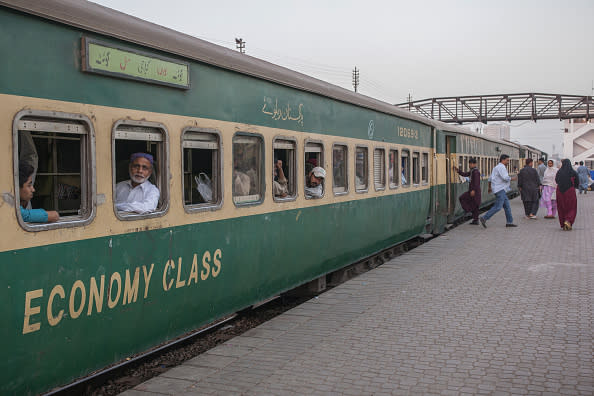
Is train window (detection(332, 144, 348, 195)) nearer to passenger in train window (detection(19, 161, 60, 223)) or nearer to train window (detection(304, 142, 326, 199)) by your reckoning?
train window (detection(304, 142, 326, 199))

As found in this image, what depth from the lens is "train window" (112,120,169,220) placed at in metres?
4.41

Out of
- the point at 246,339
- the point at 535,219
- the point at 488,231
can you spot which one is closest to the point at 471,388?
the point at 246,339

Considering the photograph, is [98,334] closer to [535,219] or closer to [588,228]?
[588,228]

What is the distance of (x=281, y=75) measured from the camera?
664 cm

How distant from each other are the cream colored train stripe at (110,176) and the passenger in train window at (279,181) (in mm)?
134

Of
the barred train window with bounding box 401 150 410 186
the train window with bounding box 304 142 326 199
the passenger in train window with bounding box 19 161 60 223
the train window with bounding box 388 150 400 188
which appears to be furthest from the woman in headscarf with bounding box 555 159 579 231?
the passenger in train window with bounding box 19 161 60 223

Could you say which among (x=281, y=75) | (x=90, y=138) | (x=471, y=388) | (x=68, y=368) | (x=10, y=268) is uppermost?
(x=281, y=75)

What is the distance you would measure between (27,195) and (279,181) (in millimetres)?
3518

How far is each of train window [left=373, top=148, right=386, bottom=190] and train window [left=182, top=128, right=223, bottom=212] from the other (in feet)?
15.9

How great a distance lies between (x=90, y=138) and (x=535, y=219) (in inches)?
634

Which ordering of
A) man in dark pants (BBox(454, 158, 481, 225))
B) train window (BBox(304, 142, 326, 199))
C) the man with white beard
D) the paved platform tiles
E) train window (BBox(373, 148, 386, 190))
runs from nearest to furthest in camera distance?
the paved platform tiles
the man with white beard
train window (BBox(304, 142, 326, 199))
train window (BBox(373, 148, 386, 190))
man in dark pants (BBox(454, 158, 481, 225))

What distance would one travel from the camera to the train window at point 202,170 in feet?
17.2

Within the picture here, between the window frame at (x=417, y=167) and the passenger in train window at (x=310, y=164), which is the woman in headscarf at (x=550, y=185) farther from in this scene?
the passenger in train window at (x=310, y=164)

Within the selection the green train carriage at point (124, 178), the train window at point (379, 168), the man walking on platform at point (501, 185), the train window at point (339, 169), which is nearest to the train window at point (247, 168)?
the green train carriage at point (124, 178)
